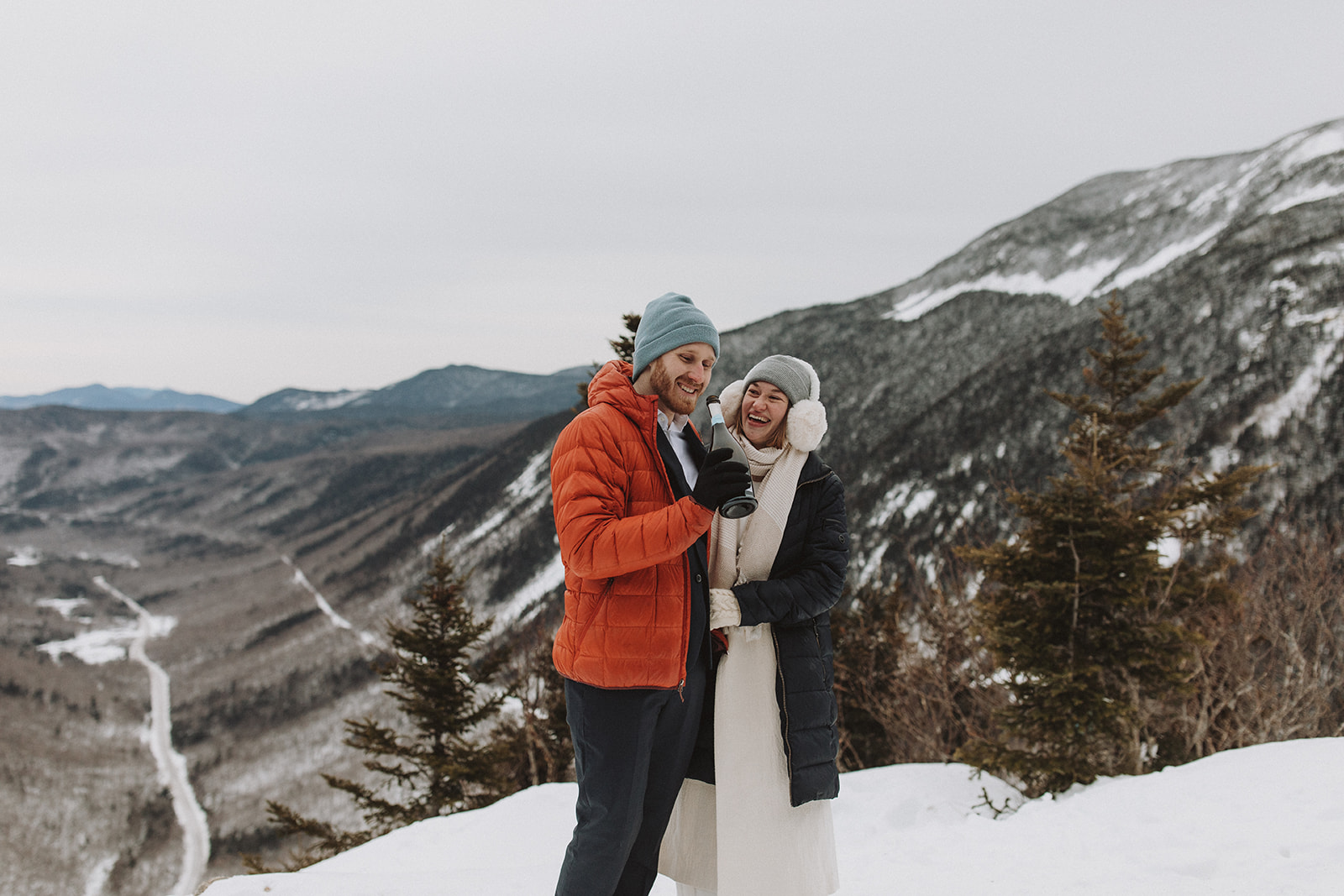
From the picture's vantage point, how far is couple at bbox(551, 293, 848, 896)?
100.0 inches

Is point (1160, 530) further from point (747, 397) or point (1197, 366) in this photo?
point (1197, 366)

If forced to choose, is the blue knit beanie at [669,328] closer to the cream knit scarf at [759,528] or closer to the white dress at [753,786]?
the cream knit scarf at [759,528]

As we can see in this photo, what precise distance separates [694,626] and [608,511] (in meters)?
0.63

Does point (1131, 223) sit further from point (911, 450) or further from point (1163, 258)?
point (911, 450)

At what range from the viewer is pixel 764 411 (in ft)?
9.73

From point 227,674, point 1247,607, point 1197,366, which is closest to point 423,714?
point 1247,607

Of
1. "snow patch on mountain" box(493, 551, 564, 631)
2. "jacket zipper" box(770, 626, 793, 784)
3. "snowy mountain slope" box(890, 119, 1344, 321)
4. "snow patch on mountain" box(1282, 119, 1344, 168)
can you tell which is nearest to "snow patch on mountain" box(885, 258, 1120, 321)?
"snowy mountain slope" box(890, 119, 1344, 321)

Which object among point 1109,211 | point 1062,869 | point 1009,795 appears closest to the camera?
point 1062,869

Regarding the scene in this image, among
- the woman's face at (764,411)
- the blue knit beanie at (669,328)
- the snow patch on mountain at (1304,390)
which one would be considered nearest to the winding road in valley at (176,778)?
the woman's face at (764,411)

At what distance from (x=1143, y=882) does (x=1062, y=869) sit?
429 mm

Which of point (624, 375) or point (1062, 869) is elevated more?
point (624, 375)

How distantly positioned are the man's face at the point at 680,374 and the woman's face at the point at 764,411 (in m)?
0.30

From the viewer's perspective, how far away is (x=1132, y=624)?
7.45 m

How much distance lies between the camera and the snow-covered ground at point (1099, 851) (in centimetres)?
370
